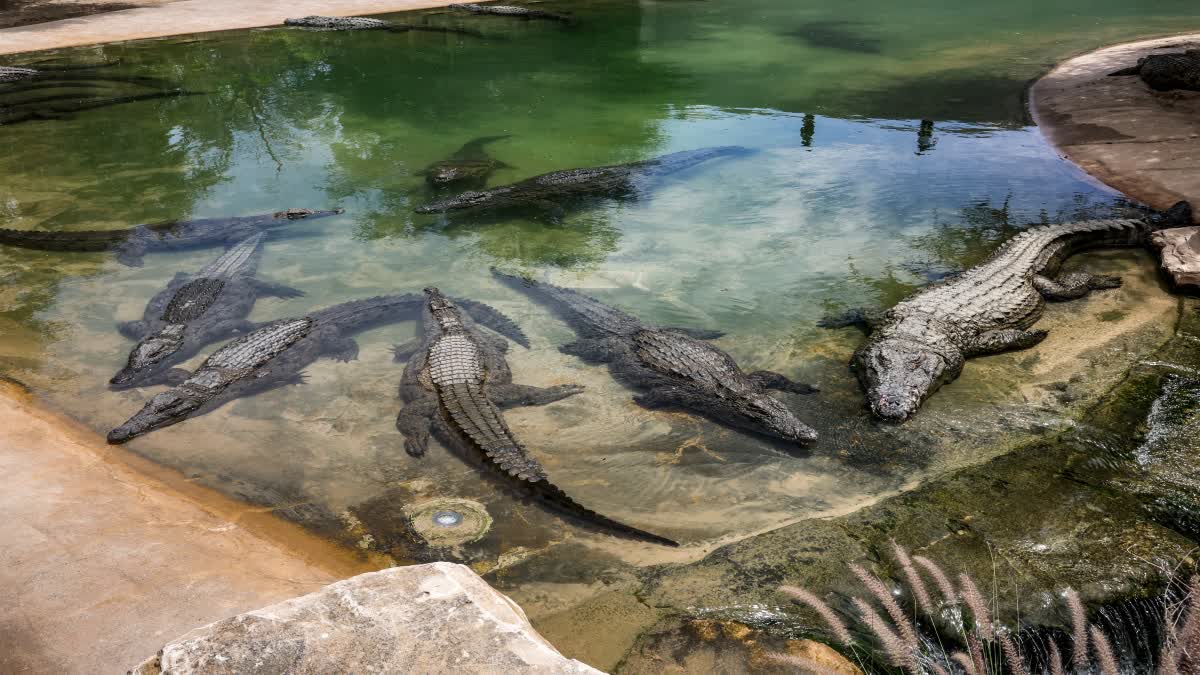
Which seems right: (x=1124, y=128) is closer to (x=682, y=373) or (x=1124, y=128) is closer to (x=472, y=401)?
(x=682, y=373)

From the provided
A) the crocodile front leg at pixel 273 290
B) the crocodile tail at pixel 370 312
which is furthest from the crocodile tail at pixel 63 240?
the crocodile tail at pixel 370 312

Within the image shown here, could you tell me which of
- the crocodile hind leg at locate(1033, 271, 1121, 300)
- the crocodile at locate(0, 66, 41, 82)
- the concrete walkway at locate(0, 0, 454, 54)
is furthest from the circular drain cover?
the concrete walkway at locate(0, 0, 454, 54)

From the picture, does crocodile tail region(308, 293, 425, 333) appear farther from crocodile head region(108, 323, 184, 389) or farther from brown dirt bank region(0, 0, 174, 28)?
brown dirt bank region(0, 0, 174, 28)

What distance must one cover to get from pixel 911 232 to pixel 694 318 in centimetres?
292

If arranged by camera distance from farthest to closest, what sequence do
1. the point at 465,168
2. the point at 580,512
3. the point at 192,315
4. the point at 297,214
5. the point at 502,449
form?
the point at 465,168, the point at 297,214, the point at 192,315, the point at 502,449, the point at 580,512

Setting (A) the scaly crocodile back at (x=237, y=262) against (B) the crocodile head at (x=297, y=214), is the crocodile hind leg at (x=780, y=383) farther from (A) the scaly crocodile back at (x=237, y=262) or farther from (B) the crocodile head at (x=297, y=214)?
(B) the crocodile head at (x=297, y=214)

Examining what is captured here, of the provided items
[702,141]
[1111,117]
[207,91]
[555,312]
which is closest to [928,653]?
[555,312]

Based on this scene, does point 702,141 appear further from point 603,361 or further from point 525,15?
point 525,15

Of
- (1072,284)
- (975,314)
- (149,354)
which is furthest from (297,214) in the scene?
(1072,284)

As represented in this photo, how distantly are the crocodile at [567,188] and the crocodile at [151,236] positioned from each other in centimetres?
166

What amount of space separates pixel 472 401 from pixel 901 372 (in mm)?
2780

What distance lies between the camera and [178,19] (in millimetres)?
19000

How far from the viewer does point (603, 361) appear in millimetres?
5809

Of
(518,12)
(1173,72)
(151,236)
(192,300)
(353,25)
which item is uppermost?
(518,12)
